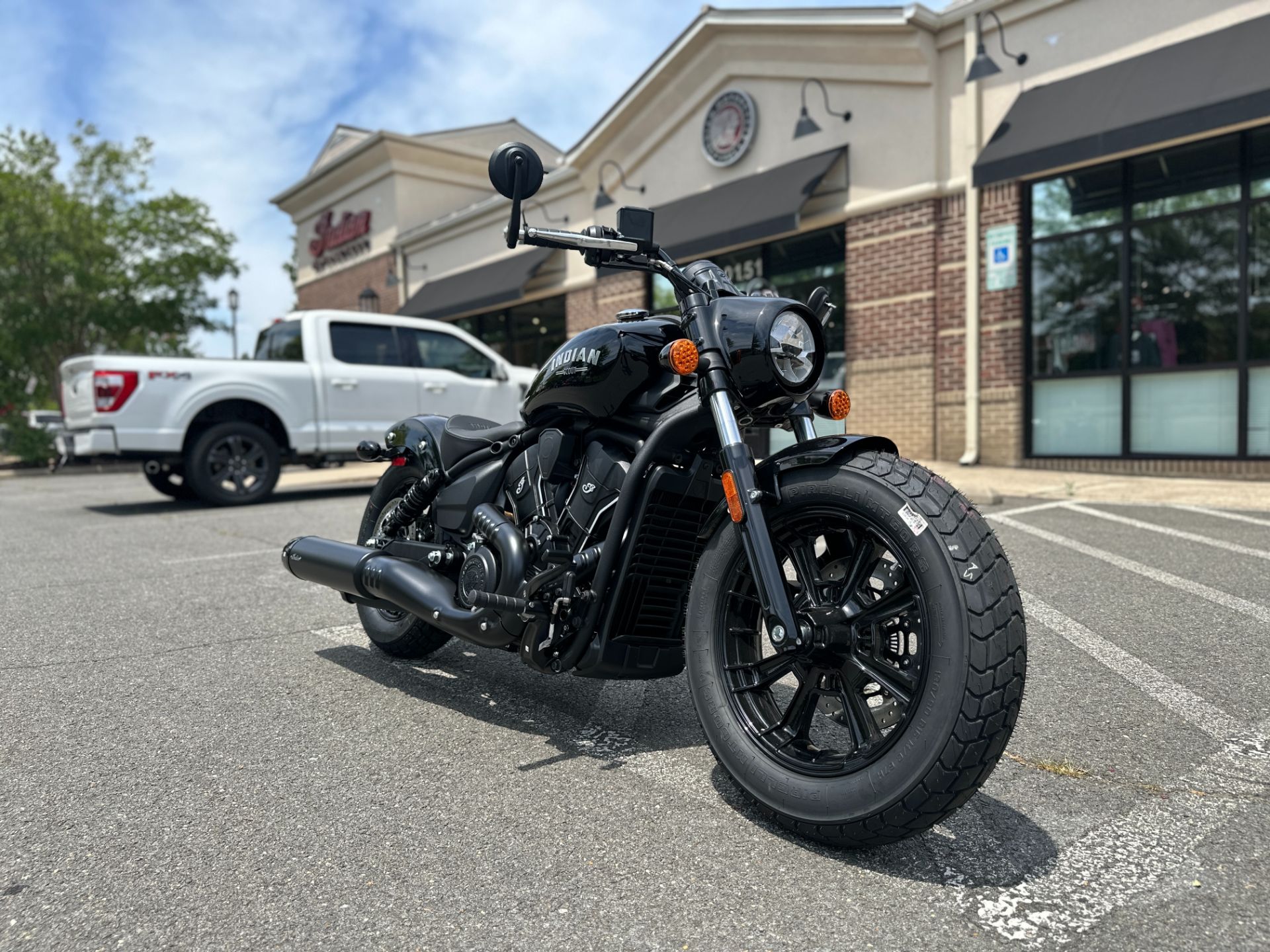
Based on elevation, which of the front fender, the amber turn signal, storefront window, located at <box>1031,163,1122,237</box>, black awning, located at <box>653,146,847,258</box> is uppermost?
black awning, located at <box>653,146,847,258</box>

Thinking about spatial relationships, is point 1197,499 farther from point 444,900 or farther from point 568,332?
point 568,332

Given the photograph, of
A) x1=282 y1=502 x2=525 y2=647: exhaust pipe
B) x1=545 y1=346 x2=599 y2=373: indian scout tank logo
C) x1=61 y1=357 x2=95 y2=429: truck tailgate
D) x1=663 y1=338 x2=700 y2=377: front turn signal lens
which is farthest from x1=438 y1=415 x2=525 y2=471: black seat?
x1=61 y1=357 x2=95 y2=429: truck tailgate

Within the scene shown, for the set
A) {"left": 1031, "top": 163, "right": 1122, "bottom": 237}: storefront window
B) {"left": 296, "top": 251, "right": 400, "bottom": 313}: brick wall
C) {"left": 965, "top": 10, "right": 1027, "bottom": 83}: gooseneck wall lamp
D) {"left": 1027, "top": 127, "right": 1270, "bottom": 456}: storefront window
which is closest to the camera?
{"left": 1027, "top": 127, "right": 1270, "bottom": 456}: storefront window

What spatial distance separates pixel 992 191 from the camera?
11.1m

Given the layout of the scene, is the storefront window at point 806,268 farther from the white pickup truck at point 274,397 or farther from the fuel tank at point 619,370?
the fuel tank at point 619,370

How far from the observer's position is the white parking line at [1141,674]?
2982mm

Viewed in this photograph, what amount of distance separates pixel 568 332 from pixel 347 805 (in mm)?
15817

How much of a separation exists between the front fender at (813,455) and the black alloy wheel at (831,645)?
0.11 metres

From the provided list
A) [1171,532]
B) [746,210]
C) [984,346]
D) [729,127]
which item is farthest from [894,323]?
[1171,532]

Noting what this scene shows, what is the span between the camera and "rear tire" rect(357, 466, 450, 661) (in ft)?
12.3

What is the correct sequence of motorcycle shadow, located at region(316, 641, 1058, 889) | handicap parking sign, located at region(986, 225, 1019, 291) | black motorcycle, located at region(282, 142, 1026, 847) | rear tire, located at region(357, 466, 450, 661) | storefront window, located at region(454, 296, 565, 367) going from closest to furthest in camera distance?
black motorcycle, located at region(282, 142, 1026, 847)
motorcycle shadow, located at region(316, 641, 1058, 889)
rear tire, located at region(357, 466, 450, 661)
handicap parking sign, located at region(986, 225, 1019, 291)
storefront window, located at region(454, 296, 565, 367)

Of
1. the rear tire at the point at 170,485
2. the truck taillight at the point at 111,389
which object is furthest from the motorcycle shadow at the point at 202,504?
the truck taillight at the point at 111,389

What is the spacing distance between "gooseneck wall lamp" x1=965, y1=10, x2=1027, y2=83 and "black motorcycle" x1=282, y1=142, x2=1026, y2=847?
964 centimetres

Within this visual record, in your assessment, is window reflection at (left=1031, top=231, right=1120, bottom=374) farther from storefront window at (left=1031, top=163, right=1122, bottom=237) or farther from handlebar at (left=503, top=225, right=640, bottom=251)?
handlebar at (left=503, top=225, right=640, bottom=251)
